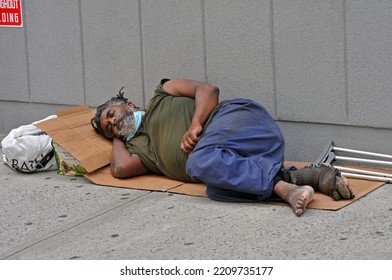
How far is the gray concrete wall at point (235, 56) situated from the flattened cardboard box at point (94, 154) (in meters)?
0.30

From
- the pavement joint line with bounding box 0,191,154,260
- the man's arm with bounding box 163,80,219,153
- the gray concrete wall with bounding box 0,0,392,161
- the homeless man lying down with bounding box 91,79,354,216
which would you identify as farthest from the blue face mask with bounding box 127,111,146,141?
the pavement joint line with bounding box 0,191,154,260

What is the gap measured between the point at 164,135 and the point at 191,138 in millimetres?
328

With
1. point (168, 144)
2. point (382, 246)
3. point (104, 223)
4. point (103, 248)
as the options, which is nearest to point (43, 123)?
point (168, 144)

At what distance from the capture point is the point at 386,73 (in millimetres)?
4555

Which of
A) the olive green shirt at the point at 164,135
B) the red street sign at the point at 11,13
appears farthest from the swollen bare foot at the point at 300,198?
the red street sign at the point at 11,13

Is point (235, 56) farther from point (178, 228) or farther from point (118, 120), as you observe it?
point (178, 228)

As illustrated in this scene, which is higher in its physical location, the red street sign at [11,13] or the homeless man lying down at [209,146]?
the red street sign at [11,13]

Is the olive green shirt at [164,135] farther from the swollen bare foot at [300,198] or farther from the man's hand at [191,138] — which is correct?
the swollen bare foot at [300,198]

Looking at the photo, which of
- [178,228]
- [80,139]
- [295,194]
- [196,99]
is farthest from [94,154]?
[295,194]

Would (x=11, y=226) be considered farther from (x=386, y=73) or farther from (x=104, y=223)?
(x=386, y=73)

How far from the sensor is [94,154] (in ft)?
16.5

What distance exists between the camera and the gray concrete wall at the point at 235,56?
4.62m

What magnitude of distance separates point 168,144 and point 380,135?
45.5 inches

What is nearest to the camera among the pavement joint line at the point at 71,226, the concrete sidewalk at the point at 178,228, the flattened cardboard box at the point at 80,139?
the concrete sidewalk at the point at 178,228
